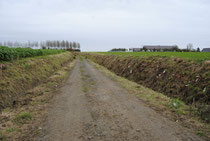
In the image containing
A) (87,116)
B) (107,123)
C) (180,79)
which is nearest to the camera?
(107,123)

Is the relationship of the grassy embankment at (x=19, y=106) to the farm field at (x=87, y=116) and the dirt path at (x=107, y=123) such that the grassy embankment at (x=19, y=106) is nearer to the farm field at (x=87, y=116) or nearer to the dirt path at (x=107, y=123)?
the farm field at (x=87, y=116)

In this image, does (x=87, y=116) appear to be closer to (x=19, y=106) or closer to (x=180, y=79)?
(x=19, y=106)

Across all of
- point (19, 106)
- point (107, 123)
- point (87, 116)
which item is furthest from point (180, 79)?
point (19, 106)

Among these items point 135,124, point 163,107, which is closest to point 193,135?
point 135,124

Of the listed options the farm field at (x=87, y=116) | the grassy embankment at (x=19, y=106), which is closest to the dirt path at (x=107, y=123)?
the farm field at (x=87, y=116)

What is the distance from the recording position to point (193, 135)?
466cm

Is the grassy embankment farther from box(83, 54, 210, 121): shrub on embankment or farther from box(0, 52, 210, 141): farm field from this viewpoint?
box(83, 54, 210, 121): shrub on embankment

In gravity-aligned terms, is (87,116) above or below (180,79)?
below

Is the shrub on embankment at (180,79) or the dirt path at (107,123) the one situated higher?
the shrub on embankment at (180,79)

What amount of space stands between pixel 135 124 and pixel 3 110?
18.6 ft

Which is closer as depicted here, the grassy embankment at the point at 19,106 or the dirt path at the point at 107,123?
the dirt path at the point at 107,123

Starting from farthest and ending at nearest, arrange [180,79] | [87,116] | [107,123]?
[180,79]
[87,116]
[107,123]

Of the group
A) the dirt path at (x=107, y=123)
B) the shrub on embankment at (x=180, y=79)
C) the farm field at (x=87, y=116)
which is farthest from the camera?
the shrub on embankment at (x=180, y=79)

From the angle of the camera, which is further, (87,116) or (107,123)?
(87,116)
